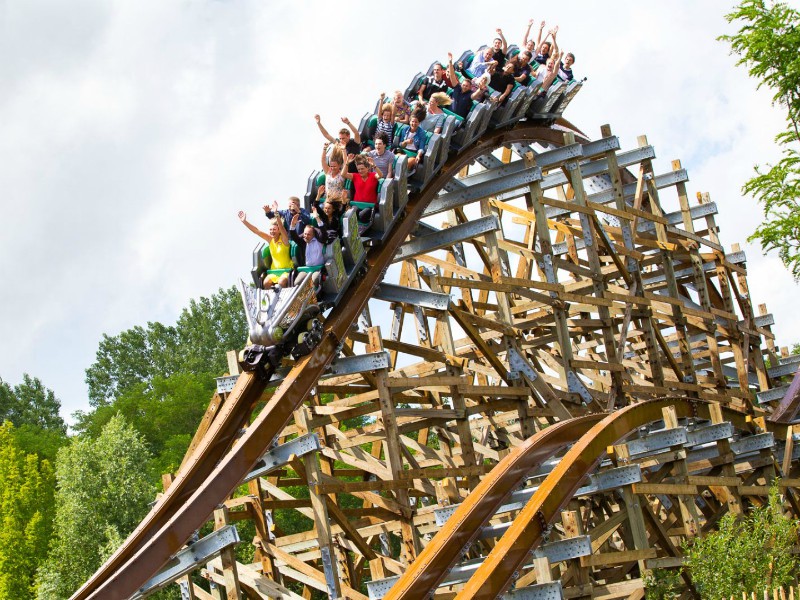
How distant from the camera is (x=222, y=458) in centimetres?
867

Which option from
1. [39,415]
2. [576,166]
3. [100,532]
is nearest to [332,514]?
[576,166]

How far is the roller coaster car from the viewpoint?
29.1 ft

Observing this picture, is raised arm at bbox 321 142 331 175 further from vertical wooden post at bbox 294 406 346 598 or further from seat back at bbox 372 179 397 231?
vertical wooden post at bbox 294 406 346 598

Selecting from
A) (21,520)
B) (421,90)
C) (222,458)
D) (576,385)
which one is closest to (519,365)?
(576,385)

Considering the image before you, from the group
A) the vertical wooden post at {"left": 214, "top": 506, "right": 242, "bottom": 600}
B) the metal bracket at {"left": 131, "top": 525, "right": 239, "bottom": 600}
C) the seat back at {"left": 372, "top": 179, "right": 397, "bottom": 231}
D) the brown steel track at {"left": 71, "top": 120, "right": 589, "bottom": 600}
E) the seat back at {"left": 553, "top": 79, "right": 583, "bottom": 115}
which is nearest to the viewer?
the brown steel track at {"left": 71, "top": 120, "right": 589, "bottom": 600}

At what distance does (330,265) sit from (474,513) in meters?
2.63

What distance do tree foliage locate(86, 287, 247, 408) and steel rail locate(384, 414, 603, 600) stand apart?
33451 millimetres

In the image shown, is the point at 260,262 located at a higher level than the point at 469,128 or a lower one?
lower

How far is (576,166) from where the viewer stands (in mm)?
12633

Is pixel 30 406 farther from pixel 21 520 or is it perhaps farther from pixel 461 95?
pixel 461 95

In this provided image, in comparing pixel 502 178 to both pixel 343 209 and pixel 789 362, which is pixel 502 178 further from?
pixel 789 362

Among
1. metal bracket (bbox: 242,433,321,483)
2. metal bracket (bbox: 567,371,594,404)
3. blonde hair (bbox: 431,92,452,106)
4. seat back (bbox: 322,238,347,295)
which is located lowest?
metal bracket (bbox: 242,433,321,483)

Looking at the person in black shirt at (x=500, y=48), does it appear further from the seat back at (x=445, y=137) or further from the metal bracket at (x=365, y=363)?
the metal bracket at (x=365, y=363)

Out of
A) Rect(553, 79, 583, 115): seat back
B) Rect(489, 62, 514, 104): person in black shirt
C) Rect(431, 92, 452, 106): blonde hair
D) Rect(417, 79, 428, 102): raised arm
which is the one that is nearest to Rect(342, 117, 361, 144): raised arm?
Rect(431, 92, 452, 106): blonde hair
